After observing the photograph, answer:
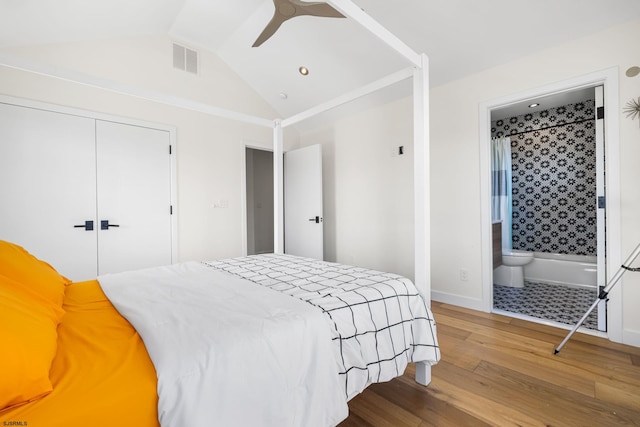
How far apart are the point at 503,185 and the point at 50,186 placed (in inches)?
221

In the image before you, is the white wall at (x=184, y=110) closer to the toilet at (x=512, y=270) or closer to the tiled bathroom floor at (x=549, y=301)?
the tiled bathroom floor at (x=549, y=301)

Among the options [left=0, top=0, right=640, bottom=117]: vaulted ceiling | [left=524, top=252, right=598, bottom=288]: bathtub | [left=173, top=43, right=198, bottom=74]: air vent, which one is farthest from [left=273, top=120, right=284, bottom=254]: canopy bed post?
[left=524, top=252, right=598, bottom=288]: bathtub

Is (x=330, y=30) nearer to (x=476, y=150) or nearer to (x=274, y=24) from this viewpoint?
(x=274, y=24)

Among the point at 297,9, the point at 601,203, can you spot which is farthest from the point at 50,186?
the point at 601,203

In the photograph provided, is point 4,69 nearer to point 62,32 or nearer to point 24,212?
point 62,32

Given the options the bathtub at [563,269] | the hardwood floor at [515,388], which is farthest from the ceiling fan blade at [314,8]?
the bathtub at [563,269]

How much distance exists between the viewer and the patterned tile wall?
4004 mm

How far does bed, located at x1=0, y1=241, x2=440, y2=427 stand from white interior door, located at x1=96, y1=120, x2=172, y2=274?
1.54 metres

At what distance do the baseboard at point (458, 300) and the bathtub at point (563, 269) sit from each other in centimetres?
181

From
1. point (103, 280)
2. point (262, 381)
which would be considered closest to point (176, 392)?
point (262, 381)

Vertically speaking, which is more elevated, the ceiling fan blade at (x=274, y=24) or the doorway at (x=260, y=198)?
the ceiling fan blade at (x=274, y=24)

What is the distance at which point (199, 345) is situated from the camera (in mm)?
900

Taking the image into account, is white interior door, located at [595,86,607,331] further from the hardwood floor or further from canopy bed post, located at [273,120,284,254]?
canopy bed post, located at [273,120,284,254]

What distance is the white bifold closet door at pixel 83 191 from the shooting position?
2.57m
